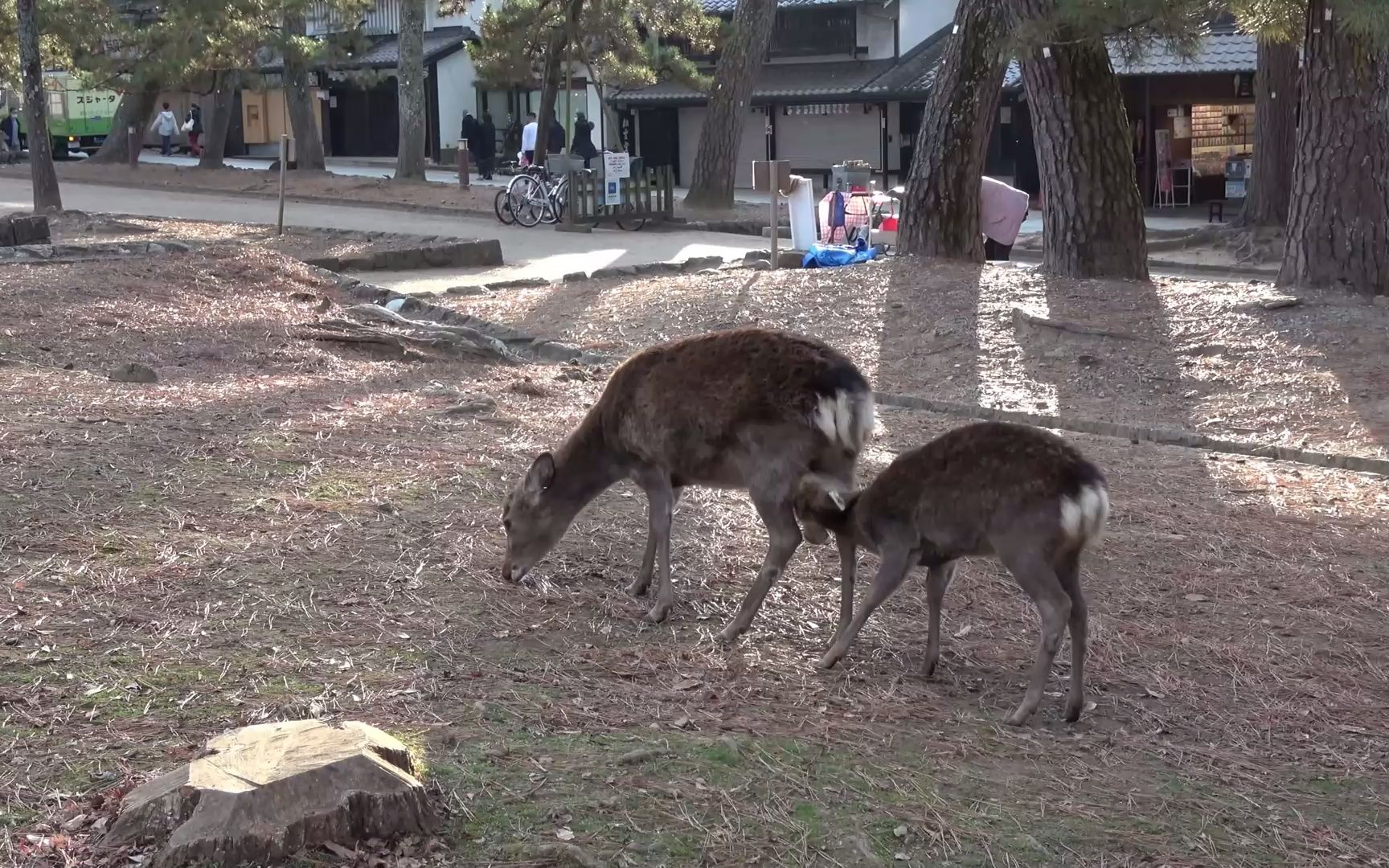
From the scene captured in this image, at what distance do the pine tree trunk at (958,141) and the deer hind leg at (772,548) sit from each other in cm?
1080

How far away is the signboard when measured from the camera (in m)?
26.8

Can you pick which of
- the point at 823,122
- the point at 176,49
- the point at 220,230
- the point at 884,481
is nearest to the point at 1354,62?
the point at 884,481

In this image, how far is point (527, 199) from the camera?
27156 mm

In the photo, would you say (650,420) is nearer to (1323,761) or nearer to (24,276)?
(1323,761)

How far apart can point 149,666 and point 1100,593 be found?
3.92 m

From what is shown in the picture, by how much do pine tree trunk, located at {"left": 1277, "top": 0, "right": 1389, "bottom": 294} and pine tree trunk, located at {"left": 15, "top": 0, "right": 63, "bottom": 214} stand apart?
63.3 feet

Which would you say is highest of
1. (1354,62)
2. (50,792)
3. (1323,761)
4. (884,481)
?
(1354,62)

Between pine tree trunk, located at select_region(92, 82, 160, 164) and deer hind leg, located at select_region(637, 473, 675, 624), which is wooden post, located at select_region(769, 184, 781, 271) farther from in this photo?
pine tree trunk, located at select_region(92, 82, 160, 164)

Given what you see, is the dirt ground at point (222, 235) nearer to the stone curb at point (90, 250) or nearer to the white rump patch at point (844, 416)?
the stone curb at point (90, 250)

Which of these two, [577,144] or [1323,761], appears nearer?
[1323,761]

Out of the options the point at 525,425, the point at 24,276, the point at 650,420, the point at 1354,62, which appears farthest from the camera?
the point at 24,276

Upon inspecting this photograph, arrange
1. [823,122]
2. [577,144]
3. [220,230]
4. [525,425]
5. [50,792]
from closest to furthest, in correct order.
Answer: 1. [50,792]
2. [525,425]
3. [220,230]
4. [577,144]
5. [823,122]

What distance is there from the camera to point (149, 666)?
16.7ft

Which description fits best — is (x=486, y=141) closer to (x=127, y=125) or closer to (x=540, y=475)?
(x=127, y=125)
